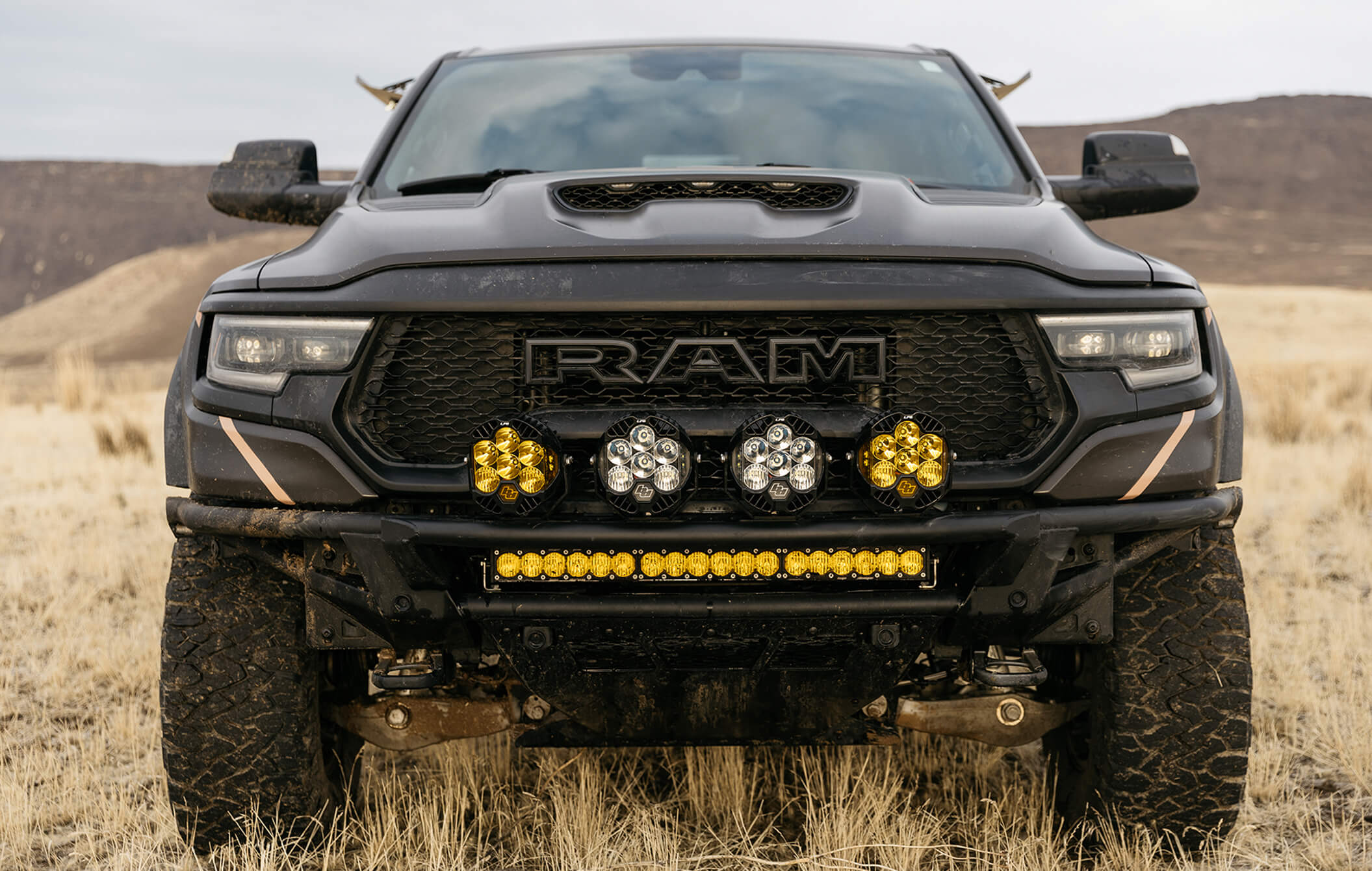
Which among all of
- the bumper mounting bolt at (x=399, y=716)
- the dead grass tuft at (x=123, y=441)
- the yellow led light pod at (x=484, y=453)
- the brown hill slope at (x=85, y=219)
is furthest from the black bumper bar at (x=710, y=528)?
the brown hill slope at (x=85, y=219)

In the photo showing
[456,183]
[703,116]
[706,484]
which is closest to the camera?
[706,484]

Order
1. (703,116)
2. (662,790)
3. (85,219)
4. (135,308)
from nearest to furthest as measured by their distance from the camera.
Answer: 1. (662,790)
2. (703,116)
3. (135,308)
4. (85,219)

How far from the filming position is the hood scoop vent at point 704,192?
2.62 metres

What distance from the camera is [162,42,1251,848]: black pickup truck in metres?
2.22

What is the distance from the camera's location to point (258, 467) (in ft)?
7.68

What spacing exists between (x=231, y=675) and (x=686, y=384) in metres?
1.22

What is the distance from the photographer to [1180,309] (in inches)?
95.2

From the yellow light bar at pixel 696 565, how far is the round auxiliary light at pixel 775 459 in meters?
0.11

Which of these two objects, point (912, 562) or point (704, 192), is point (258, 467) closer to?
point (704, 192)

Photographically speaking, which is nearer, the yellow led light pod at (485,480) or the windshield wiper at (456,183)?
the yellow led light pod at (485,480)

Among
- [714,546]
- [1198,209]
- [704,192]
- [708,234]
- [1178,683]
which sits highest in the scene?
[1198,209]

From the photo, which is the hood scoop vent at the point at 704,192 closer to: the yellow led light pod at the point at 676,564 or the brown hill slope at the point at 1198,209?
the yellow led light pod at the point at 676,564

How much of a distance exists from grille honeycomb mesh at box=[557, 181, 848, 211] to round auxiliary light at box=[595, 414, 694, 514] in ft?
2.19

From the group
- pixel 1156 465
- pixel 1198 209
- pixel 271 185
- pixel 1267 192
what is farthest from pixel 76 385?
pixel 1267 192
